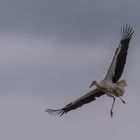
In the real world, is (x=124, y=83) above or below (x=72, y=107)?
below

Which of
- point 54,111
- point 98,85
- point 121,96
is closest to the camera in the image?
point 121,96

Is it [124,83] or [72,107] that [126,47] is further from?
[72,107]

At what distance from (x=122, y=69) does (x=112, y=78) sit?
703 millimetres

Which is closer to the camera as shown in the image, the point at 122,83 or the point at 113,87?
the point at 122,83

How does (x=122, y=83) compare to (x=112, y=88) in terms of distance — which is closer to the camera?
(x=122, y=83)

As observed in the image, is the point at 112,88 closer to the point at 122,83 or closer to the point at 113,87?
the point at 113,87

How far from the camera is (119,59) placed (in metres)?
19.2

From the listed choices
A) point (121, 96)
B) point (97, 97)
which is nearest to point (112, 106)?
point (121, 96)

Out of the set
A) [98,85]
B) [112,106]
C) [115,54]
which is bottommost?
[112,106]

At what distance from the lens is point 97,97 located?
21.5 m

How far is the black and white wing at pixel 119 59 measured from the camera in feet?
61.8

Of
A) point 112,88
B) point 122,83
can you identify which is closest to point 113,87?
point 112,88

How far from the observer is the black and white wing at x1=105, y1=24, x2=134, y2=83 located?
61.8 ft

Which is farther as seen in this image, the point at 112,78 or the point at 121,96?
the point at 112,78
